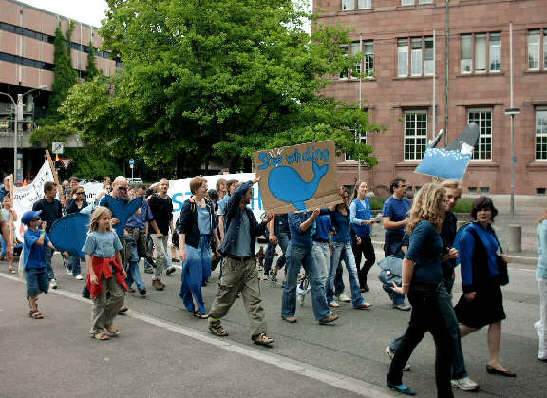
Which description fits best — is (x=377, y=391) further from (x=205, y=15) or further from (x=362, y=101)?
(x=362, y=101)

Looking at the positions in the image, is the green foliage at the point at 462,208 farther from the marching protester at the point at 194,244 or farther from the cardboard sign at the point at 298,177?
the cardboard sign at the point at 298,177

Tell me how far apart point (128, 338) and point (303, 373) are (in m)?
2.32

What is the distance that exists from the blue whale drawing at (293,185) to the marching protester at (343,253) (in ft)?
4.70

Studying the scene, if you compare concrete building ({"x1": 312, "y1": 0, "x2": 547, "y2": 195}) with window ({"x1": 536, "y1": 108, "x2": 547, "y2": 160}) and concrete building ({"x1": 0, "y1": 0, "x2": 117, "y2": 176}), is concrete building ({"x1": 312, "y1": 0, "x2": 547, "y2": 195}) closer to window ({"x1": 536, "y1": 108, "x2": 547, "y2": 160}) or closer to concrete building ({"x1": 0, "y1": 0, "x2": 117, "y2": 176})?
window ({"x1": 536, "y1": 108, "x2": 547, "y2": 160})

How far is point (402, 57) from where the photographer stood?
122ft

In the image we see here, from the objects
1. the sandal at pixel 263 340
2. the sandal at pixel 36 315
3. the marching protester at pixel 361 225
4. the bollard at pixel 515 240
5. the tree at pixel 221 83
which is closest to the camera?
the sandal at pixel 263 340

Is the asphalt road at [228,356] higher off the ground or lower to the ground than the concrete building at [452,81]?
lower

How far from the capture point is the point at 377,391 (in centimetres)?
520

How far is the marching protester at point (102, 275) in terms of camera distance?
712 centimetres

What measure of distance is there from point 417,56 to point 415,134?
453 centimetres

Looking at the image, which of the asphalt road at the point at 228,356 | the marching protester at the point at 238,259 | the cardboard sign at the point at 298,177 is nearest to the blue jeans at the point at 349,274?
the asphalt road at the point at 228,356

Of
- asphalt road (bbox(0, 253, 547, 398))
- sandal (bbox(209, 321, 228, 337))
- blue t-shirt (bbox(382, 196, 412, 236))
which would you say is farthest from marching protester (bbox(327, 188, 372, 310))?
sandal (bbox(209, 321, 228, 337))

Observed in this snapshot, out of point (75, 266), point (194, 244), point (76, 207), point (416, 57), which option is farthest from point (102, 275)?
point (416, 57)

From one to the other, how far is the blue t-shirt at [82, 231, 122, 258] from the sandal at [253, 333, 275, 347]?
1932mm
